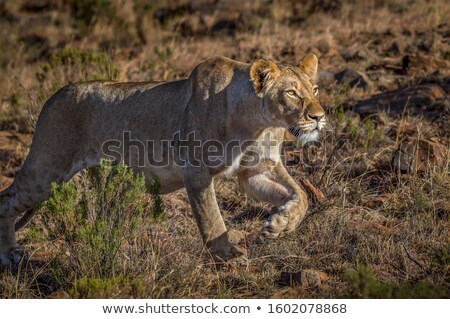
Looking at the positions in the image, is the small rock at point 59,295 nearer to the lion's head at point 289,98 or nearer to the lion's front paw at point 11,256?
the lion's front paw at point 11,256

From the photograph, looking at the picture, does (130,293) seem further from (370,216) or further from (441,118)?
(441,118)

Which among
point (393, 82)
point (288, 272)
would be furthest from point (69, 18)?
point (288, 272)

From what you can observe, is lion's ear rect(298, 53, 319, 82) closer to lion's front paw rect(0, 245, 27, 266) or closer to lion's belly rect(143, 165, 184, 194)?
lion's belly rect(143, 165, 184, 194)

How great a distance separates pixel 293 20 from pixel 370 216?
26.5 ft

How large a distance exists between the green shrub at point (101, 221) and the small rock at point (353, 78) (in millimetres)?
5083

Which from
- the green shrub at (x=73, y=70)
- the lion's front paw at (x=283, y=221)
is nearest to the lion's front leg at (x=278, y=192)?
the lion's front paw at (x=283, y=221)

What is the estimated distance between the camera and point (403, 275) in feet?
19.5

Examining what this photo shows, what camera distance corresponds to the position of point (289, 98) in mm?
5977

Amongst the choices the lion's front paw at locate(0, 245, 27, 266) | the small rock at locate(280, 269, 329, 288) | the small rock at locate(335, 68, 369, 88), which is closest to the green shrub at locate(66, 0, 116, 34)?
the small rock at locate(335, 68, 369, 88)

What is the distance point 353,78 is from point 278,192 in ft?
15.0

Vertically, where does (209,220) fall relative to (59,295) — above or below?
above

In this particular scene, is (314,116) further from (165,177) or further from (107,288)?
(107,288)
